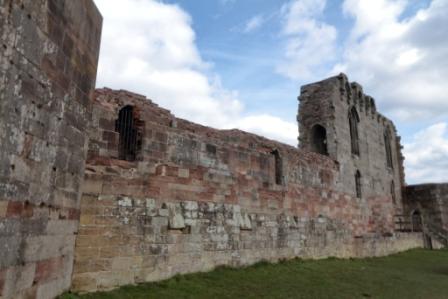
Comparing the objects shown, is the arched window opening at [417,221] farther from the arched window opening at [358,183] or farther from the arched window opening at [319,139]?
the arched window opening at [319,139]

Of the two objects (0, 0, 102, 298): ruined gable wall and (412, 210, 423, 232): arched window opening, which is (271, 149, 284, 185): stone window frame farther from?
(412, 210, 423, 232): arched window opening

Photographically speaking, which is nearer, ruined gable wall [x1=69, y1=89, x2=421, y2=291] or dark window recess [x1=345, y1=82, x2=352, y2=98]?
ruined gable wall [x1=69, y1=89, x2=421, y2=291]

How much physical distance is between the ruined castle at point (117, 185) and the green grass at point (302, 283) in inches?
17.5

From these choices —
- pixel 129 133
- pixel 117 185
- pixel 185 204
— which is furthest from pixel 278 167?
pixel 117 185

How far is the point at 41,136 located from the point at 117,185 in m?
2.55

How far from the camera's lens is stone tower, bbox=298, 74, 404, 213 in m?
18.4

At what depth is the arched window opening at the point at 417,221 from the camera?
86.5 ft

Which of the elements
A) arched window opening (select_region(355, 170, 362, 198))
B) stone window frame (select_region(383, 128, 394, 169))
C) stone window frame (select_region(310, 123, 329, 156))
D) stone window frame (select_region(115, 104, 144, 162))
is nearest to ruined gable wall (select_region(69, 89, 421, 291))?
stone window frame (select_region(115, 104, 144, 162))

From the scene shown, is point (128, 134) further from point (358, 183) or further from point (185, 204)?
point (358, 183)

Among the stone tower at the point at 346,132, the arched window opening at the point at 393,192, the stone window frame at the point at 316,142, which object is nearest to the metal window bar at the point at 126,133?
the stone tower at the point at 346,132

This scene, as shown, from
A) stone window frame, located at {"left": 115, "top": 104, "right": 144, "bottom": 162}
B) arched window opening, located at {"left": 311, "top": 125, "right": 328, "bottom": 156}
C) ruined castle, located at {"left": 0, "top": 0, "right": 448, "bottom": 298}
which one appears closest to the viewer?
ruined castle, located at {"left": 0, "top": 0, "right": 448, "bottom": 298}

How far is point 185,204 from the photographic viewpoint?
8844 mm

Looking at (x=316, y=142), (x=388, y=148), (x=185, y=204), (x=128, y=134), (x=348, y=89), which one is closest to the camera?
(x=185, y=204)

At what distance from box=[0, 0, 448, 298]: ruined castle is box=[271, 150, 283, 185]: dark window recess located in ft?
0.11
